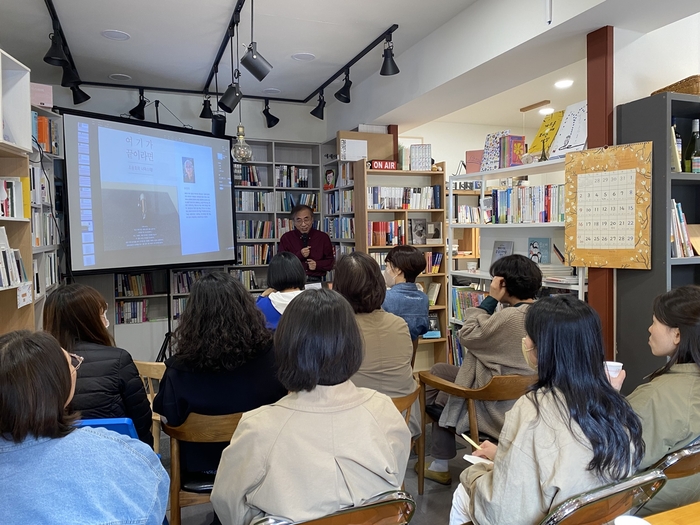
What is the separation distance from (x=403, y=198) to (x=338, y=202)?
0.90 m

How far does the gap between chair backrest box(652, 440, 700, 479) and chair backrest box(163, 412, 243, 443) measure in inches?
50.3

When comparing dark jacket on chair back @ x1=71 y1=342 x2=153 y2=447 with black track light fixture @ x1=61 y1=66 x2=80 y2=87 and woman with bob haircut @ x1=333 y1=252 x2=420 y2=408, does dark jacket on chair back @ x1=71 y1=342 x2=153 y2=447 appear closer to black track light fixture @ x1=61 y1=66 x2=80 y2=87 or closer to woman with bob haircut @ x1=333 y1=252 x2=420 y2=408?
woman with bob haircut @ x1=333 y1=252 x2=420 y2=408

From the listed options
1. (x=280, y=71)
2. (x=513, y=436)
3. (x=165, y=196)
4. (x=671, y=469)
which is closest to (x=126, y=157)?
(x=165, y=196)

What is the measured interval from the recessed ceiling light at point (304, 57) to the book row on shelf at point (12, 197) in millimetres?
2616

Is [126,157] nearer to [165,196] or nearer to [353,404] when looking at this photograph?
[165,196]

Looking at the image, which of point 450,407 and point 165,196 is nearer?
point 450,407

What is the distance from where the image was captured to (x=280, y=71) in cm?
497

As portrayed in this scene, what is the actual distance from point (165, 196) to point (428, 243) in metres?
2.65

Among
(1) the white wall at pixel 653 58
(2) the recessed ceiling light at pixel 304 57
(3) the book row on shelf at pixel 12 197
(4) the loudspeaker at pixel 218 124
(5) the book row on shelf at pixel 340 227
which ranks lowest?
(5) the book row on shelf at pixel 340 227

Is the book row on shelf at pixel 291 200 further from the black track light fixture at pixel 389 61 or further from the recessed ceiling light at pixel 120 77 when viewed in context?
the black track light fixture at pixel 389 61

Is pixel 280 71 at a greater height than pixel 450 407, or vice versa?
pixel 280 71

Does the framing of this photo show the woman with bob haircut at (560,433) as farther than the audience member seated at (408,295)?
No

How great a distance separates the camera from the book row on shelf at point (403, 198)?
5129 mm

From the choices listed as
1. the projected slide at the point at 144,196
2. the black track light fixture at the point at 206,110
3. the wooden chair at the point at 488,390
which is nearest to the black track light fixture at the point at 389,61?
the projected slide at the point at 144,196
